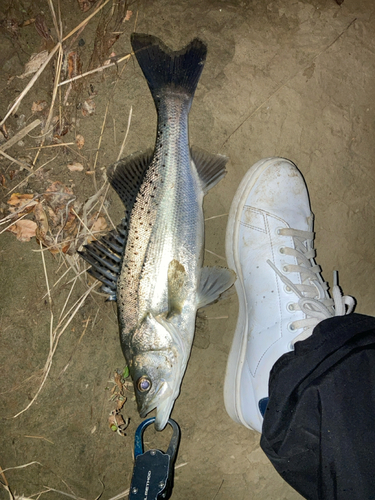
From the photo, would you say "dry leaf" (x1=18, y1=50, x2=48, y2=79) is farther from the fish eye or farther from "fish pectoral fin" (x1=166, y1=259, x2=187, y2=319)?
the fish eye

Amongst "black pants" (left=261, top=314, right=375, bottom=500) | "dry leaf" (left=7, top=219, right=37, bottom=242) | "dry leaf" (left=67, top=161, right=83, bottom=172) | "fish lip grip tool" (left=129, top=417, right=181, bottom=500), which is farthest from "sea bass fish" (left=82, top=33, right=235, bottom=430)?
"black pants" (left=261, top=314, right=375, bottom=500)

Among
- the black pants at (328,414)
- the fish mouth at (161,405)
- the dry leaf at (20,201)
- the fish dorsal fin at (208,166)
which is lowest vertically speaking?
the fish mouth at (161,405)

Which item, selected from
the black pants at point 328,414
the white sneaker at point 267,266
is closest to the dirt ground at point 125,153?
the white sneaker at point 267,266

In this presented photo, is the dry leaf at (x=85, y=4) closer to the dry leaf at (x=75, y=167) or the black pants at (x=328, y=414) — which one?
the dry leaf at (x=75, y=167)

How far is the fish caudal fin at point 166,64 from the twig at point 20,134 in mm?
929

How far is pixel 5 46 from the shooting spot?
2697 mm

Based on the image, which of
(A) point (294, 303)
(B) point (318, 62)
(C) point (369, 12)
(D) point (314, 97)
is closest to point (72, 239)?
(A) point (294, 303)

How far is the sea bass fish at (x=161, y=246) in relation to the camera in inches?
→ 91.7

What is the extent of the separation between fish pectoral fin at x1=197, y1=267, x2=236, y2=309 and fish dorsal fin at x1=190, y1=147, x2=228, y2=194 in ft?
1.93

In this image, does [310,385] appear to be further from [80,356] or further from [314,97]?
[314,97]

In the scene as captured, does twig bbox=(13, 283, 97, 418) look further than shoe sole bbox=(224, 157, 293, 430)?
Yes

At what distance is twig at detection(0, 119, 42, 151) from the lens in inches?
107

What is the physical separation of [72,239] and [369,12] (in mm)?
3023

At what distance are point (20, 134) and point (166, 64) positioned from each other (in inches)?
48.6
